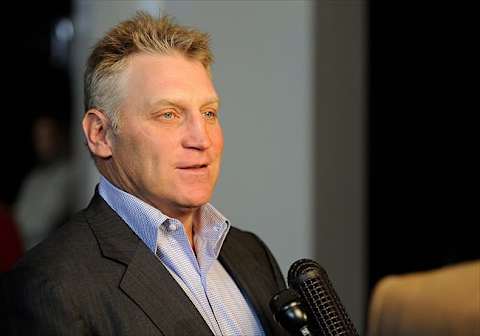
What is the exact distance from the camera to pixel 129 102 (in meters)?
1.63

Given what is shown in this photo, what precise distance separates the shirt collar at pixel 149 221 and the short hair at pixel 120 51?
4.8 inches

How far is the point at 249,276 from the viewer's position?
1.77 metres

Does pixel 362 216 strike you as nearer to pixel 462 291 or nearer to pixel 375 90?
pixel 375 90

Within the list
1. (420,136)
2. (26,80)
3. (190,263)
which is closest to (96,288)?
(190,263)

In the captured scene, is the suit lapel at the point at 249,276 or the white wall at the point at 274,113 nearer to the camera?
the suit lapel at the point at 249,276

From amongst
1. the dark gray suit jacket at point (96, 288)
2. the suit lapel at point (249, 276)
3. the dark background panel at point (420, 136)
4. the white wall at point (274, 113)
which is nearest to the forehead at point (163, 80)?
the dark gray suit jacket at point (96, 288)

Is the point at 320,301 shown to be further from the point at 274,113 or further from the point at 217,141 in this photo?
the point at 274,113

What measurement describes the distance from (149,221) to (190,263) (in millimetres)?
104

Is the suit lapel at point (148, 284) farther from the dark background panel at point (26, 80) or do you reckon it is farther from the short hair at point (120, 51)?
the dark background panel at point (26, 80)

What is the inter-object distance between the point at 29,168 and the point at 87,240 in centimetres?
365

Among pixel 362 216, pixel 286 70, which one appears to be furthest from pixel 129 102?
pixel 362 216

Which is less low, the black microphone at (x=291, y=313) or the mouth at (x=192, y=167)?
the mouth at (x=192, y=167)

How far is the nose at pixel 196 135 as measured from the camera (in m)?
1.62

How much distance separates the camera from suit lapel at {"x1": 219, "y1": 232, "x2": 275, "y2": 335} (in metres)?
1.72
